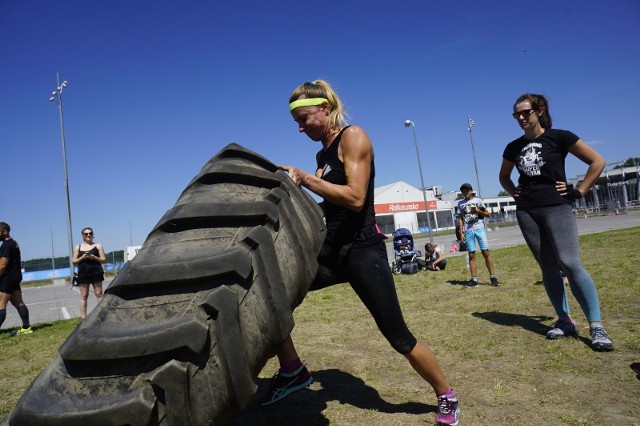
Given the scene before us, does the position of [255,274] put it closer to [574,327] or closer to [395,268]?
[574,327]

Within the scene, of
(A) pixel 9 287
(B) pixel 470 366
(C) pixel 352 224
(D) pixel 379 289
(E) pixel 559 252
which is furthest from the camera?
(A) pixel 9 287

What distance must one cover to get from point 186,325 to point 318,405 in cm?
192

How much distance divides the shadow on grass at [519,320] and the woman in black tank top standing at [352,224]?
2.33 meters

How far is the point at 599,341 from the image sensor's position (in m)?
3.34

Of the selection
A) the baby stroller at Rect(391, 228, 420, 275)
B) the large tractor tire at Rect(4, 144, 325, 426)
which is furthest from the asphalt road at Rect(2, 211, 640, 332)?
the large tractor tire at Rect(4, 144, 325, 426)

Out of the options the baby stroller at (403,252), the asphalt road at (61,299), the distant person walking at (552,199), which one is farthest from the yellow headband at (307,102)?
the asphalt road at (61,299)

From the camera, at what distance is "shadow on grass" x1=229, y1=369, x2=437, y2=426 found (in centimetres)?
259

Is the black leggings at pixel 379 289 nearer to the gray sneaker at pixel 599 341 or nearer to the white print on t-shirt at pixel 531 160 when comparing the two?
the gray sneaker at pixel 599 341

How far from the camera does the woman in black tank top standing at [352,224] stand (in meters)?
2.34

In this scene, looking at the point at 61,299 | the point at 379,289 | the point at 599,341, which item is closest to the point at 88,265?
the point at 379,289

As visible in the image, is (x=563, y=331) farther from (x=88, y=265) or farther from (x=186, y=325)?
(x=88, y=265)

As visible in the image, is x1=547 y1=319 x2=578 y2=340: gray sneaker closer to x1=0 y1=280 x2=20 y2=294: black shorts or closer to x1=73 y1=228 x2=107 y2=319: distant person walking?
x1=73 y1=228 x2=107 y2=319: distant person walking

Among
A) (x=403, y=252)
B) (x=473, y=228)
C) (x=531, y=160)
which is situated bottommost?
(x=403, y=252)

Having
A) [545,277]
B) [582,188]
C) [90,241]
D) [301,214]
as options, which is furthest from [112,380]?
[90,241]
